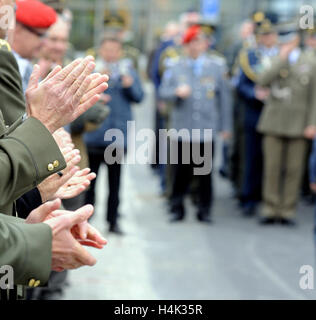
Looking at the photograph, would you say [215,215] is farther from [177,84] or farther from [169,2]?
[169,2]

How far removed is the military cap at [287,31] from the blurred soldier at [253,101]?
9 centimetres

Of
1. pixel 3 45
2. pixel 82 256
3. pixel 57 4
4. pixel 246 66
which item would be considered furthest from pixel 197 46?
pixel 82 256

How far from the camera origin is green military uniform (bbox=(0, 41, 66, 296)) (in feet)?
5.26

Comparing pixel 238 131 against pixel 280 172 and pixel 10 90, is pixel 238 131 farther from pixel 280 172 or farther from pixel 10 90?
pixel 10 90

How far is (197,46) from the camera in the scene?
6.46m

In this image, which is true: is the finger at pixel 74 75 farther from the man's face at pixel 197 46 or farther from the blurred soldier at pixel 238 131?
the blurred soldier at pixel 238 131

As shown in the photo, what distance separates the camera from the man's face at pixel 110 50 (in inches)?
235

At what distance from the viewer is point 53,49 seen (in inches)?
183

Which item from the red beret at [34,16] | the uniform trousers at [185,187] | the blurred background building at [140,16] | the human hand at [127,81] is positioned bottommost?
the uniform trousers at [185,187]

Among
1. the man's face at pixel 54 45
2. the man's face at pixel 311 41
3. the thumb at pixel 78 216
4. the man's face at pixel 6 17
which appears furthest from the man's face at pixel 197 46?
the thumb at pixel 78 216

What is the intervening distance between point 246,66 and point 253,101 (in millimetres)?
353

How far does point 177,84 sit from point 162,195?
1759 mm

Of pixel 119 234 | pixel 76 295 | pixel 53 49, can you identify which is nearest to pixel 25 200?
pixel 76 295

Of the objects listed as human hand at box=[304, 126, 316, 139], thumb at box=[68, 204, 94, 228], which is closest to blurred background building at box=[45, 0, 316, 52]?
human hand at box=[304, 126, 316, 139]
